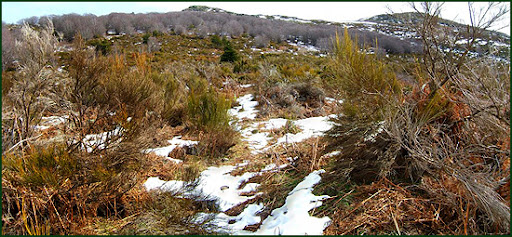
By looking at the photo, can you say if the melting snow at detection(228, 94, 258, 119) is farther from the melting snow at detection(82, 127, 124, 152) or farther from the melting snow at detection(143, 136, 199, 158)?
the melting snow at detection(82, 127, 124, 152)

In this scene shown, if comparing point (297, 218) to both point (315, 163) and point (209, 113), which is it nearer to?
point (315, 163)

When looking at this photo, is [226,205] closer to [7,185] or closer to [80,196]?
[80,196]

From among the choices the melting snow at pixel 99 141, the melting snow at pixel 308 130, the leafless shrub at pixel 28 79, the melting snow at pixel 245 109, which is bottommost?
the melting snow at pixel 245 109

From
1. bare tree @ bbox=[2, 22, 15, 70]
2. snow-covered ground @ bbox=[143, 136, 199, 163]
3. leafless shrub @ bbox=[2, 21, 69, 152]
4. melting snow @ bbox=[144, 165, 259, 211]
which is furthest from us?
snow-covered ground @ bbox=[143, 136, 199, 163]

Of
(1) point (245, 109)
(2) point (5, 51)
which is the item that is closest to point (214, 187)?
(1) point (245, 109)

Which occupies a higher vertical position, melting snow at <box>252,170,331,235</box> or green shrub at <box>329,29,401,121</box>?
green shrub at <box>329,29,401,121</box>

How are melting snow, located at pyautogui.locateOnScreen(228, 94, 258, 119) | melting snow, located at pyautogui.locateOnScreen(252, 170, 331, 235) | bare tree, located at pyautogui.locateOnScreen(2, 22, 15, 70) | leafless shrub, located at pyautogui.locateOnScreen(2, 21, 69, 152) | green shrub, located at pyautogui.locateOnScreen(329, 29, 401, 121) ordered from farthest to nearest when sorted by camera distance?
melting snow, located at pyautogui.locateOnScreen(228, 94, 258, 119) < bare tree, located at pyautogui.locateOnScreen(2, 22, 15, 70) < green shrub, located at pyautogui.locateOnScreen(329, 29, 401, 121) < leafless shrub, located at pyautogui.locateOnScreen(2, 21, 69, 152) < melting snow, located at pyautogui.locateOnScreen(252, 170, 331, 235)

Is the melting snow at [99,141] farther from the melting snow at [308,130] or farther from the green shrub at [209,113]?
the melting snow at [308,130]

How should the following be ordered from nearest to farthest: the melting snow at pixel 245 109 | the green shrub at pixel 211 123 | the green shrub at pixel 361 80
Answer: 1. the green shrub at pixel 361 80
2. the green shrub at pixel 211 123
3. the melting snow at pixel 245 109

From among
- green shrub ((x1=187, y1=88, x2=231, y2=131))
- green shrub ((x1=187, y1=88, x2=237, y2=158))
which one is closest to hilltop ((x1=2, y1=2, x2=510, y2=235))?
green shrub ((x1=187, y1=88, x2=237, y2=158))

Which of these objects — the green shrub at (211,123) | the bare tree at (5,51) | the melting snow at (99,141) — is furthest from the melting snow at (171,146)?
the bare tree at (5,51)

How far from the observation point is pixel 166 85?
6801 millimetres

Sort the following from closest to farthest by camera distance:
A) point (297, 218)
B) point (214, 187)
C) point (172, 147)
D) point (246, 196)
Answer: point (297, 218)
point (246, 196)
point (214, 187)
point (172, 147)

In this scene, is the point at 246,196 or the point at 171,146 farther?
the point at 171,146
